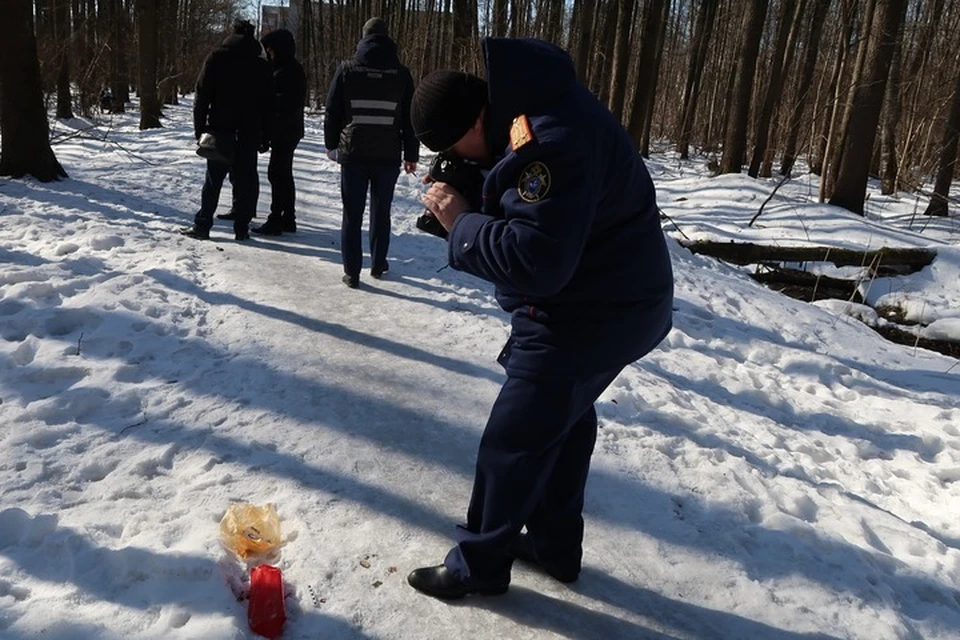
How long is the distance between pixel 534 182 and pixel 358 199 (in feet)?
13.1

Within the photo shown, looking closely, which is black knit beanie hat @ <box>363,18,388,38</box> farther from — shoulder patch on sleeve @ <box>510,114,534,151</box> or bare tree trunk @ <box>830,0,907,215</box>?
bare tree trunk @ <box>830,0,907,215</box>

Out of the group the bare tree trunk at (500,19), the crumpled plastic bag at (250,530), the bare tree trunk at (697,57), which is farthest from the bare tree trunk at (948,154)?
the crumpled plastic bag at (250,530)

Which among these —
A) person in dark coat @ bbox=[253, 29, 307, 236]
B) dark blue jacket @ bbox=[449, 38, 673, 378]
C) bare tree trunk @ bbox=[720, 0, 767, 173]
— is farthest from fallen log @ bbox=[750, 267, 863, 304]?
bare tree trunk @ bbox=[720, 0, 767, 173]

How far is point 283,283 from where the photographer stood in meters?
5.84

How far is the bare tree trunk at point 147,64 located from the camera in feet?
63.3

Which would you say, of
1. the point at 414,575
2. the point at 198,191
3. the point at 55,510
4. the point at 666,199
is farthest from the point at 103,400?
the point at 666,199

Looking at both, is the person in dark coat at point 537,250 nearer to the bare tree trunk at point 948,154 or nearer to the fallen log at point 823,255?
the fallen log at point 823,255

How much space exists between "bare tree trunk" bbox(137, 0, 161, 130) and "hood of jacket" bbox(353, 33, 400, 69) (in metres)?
16.1

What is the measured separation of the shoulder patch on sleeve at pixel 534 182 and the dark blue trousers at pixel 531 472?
607 millimetres

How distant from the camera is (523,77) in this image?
2055mm

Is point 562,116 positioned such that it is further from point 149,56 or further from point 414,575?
point 149,56

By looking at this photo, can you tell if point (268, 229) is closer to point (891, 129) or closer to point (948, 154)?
point (948, 154)

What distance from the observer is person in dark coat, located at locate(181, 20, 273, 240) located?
645 centimetres

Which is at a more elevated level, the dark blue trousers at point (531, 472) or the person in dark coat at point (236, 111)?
the person in dark coat at point (236, 111)
